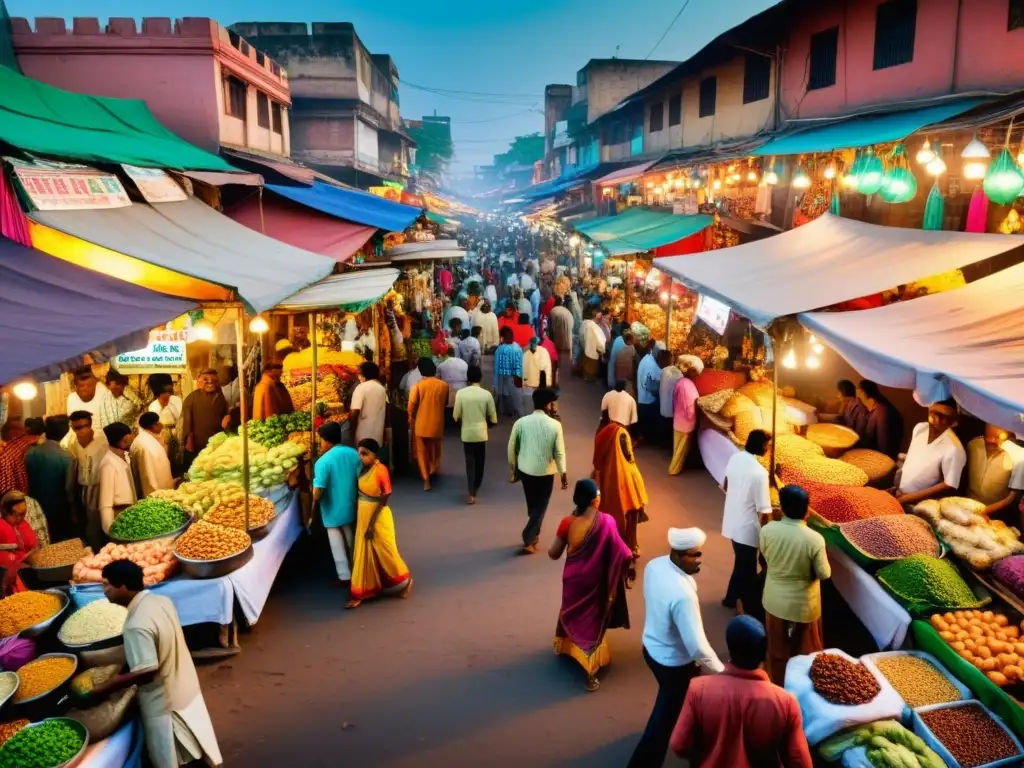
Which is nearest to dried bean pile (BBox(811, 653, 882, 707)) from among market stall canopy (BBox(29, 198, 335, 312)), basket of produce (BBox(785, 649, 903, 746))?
basket of produce (BBox(785, 649, 903, 746))

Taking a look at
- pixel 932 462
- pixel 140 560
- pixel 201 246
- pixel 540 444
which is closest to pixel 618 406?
pixel 540 444

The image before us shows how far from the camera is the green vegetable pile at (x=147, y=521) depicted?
572 cm

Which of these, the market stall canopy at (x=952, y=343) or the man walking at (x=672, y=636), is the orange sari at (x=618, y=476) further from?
the man walking at (x=672, y=636)

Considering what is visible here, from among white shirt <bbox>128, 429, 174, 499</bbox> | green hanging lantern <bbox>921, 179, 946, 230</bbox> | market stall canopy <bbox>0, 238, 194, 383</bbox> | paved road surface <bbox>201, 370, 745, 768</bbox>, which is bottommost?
paved road surface <bbox>201, 370, 745, 768</bbox>

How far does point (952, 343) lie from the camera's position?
5.34m

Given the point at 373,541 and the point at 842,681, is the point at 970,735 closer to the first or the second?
the point at 842,681

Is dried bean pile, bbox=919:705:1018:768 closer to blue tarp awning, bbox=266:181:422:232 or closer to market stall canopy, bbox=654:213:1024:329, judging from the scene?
market stall canopy, bbox=654:213:1024:329

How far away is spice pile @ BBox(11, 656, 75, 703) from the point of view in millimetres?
3980

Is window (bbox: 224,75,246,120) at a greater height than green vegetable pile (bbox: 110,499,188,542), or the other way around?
window (bbox: 224,75,246,120)

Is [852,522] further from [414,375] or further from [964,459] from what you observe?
[414,375]

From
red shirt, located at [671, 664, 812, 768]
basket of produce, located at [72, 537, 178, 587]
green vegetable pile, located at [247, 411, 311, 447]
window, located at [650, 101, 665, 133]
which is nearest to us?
red shirt, located at [671, 664, 812, 768]

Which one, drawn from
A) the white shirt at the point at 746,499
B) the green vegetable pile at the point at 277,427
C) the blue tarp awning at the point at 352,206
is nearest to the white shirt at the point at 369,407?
the green vegetable pile at the point at 277,427

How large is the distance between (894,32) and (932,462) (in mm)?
8280

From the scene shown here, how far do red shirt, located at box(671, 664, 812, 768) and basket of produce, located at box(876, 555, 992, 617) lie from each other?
239 cm
